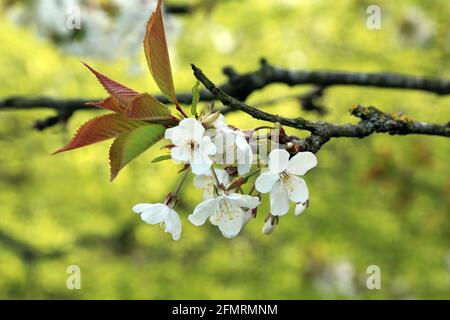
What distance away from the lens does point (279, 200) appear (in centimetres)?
104

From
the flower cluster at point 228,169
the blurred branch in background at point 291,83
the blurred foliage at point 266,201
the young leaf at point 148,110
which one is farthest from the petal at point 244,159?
the blurred foliage at point 266,201

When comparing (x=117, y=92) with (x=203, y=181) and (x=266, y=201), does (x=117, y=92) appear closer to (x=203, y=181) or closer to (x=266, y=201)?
(x=203, y=181)

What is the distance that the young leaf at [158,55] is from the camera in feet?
3.47

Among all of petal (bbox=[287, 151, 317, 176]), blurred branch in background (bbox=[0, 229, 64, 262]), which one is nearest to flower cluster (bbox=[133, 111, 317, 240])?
petal (bbox=[287, 151, 317, 176])

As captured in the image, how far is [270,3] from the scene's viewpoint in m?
4.48

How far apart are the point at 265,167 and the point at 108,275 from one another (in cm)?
347

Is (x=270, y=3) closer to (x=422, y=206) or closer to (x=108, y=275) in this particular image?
(x=422, y=206)

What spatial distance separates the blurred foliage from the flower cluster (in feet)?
9.65

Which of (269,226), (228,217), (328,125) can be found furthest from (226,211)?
(328,125)

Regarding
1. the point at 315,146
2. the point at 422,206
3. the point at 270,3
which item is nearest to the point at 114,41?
the point at 315,146

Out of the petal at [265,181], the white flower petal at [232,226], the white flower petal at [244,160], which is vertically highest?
the white flower petal at [244,160]

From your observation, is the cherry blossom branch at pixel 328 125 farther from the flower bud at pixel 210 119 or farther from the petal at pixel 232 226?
the petal at pixel 232 226

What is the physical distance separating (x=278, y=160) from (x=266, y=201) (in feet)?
11.0
